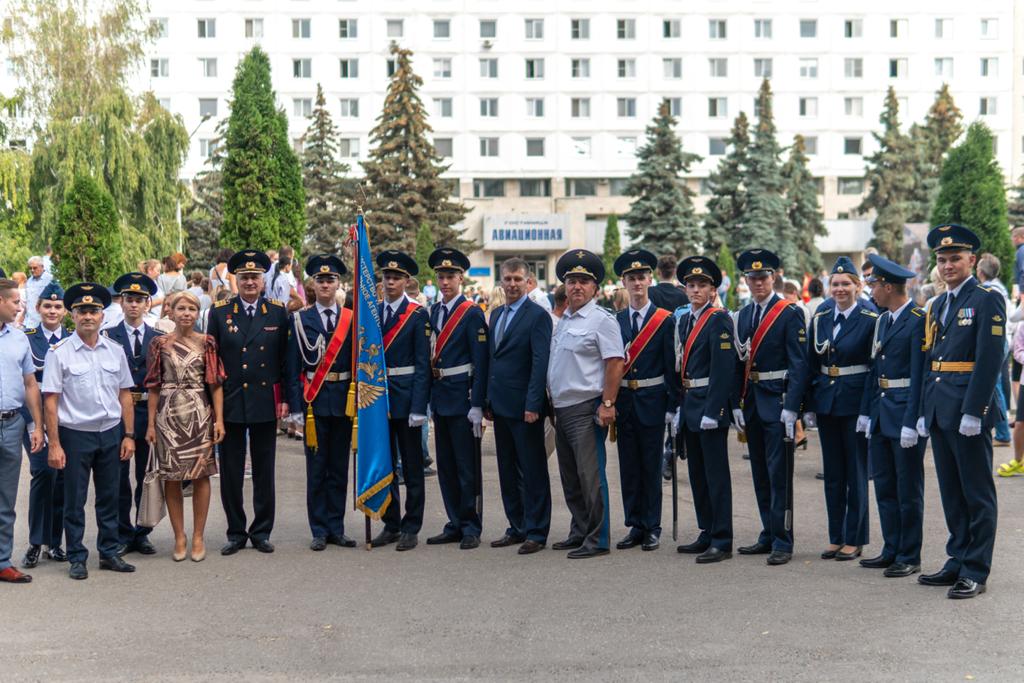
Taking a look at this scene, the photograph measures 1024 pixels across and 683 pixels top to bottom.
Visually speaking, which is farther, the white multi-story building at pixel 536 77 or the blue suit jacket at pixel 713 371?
the white multi-story building at pixel 536 77

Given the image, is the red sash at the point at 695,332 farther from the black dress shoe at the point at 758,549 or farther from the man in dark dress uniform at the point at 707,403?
the black dress shoe at the point at 758,549

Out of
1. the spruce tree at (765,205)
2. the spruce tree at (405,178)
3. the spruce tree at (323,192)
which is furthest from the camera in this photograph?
the spruce tree at (765,205)

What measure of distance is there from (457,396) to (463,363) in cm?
29

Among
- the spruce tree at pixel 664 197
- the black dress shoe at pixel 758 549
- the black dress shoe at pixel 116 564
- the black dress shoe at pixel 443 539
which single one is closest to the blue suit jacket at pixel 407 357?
the black dress shoe at pixel 443 539

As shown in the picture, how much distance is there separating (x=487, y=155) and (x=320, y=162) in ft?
52.6

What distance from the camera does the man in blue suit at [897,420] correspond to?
344 inches

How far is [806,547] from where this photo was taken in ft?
32.5

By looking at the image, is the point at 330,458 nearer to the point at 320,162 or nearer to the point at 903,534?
the point at 903,534

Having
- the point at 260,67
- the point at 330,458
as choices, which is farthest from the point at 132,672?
the point at 260,67

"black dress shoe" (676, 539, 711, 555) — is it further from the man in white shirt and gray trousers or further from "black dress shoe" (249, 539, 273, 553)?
"black dress shoe" (249, 539, 273, 553)

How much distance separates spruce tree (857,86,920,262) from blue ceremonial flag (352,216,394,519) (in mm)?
62386

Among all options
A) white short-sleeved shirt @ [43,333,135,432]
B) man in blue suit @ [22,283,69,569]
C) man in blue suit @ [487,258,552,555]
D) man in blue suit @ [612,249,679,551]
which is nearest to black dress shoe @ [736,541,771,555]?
man in blue suit @ [612,249,679,551]

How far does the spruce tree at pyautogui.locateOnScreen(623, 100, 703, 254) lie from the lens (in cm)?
5825

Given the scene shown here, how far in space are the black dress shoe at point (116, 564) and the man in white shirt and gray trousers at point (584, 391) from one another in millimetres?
3403
